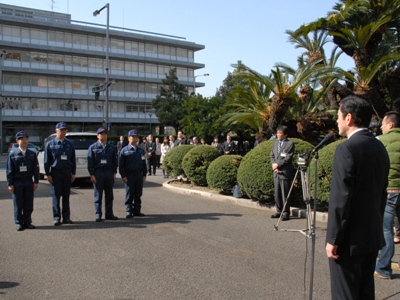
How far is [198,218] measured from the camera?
869 centimetres

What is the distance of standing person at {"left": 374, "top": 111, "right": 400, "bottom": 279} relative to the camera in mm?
5000

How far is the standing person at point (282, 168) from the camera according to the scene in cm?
832

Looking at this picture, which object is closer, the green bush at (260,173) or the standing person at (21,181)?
the standing person at (21,181)

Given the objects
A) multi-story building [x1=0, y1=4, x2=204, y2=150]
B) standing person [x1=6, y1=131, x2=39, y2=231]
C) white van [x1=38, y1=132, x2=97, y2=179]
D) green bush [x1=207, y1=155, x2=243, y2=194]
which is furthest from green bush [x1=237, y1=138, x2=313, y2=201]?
multi-story building [x1=0, y1=4, x2=204, y2=150]

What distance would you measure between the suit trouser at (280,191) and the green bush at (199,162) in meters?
4.34

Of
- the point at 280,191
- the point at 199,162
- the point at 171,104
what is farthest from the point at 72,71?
the point at 280,191

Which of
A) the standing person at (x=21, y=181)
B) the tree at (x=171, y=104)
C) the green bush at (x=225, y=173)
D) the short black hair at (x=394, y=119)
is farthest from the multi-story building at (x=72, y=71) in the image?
the short black hair at (x=394, y=119)

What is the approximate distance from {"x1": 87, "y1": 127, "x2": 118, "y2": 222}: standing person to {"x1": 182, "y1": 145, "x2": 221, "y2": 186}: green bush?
4382 mm

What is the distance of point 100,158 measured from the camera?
8516 mm

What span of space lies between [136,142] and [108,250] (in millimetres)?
3265

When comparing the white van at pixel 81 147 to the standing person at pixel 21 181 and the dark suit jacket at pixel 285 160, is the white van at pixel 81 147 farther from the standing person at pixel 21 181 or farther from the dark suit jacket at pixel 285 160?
the dark suit jacket at pixel 285 160

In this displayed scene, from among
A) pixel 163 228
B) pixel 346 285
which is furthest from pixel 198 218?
pixel 346 285

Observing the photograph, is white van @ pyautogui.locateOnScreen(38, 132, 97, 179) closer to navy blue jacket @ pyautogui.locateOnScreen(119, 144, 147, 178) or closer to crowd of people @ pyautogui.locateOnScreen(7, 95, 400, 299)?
crowd of people @ pyautogui.locateOnScreen(7, 95, 400, 299)

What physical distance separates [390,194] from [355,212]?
102 inches
